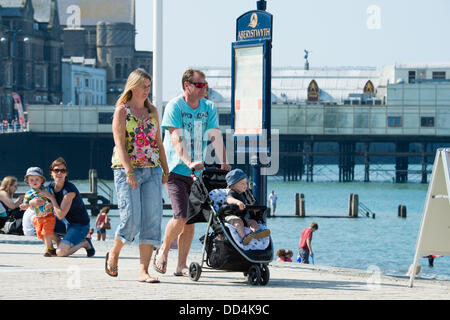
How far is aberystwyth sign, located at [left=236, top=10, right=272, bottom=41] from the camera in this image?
457 inches

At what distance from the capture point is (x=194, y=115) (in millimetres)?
9750

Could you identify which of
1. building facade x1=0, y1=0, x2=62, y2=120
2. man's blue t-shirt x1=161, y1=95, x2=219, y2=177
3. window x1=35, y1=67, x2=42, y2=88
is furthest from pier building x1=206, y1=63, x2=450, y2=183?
man's blue t-shirt x1=161, y1=95, x2=219, y2=177

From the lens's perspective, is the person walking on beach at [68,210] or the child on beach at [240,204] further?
the person walking on beach at [68,210]

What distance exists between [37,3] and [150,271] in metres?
114

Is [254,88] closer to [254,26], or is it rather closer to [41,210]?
[254,26]

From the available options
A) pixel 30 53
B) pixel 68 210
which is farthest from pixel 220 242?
pixel 30 53

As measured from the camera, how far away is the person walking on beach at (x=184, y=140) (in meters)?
9.62

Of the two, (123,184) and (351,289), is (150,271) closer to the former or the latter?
(123,184)

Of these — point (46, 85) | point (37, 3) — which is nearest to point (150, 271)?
point (46, 85)

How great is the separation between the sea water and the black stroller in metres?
11.9

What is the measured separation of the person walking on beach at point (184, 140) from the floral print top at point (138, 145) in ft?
1.74

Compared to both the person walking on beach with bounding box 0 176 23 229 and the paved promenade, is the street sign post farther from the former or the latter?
the person walking on beach with bounding box 0 176 23 229

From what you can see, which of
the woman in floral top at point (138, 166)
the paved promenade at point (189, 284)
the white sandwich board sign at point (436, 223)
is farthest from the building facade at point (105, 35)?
the white sandwich board sign at point (436, 223)

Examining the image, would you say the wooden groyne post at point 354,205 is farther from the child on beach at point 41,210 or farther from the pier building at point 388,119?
the child on beach at point 41,210
